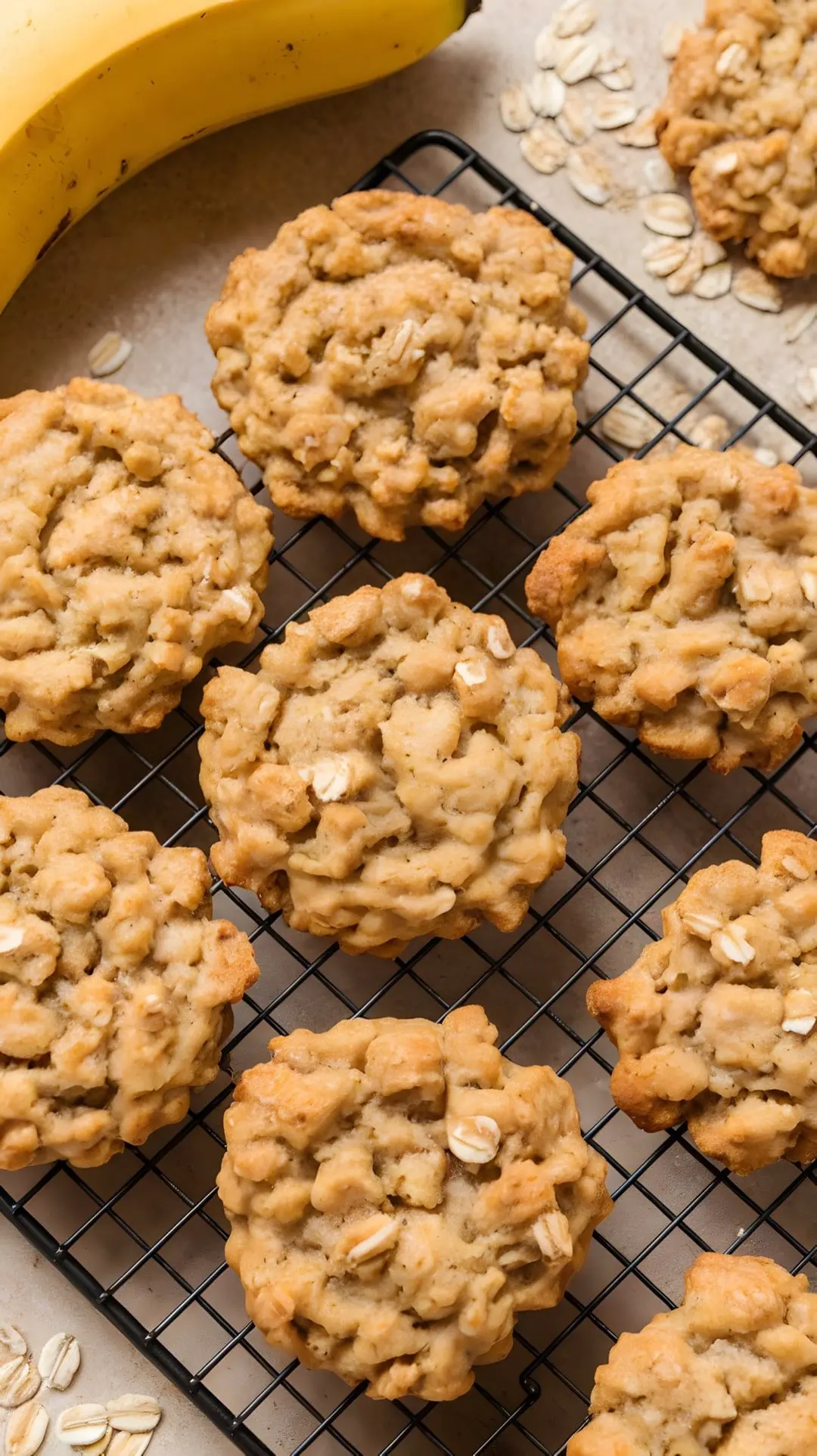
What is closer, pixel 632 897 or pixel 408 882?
pixel 408 882

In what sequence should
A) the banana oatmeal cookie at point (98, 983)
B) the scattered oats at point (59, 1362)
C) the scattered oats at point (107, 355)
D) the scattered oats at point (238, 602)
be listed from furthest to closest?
the scattered oats at point (107, 355) → the scattered oats at point (59, 1362) → the scattered oats at point (238, 602) → the banana oatmeal cookie at point (98, 983)

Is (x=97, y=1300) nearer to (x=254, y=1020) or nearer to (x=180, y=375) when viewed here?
(x=254, y=1020)

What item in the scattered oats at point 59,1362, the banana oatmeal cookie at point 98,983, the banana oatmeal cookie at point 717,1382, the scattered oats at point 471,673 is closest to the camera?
the banana oatmeal cookie at point 717,1382

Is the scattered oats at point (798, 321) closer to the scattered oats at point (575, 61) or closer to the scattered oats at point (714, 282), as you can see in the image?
the scattered oats at point (714, 282)

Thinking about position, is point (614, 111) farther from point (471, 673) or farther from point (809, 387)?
point (471, 673)

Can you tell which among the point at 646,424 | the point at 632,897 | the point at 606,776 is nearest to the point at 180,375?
the point at 646,424

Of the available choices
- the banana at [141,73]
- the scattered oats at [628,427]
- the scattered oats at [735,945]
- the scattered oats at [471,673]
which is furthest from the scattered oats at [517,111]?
the scattered oats at [735,945]
